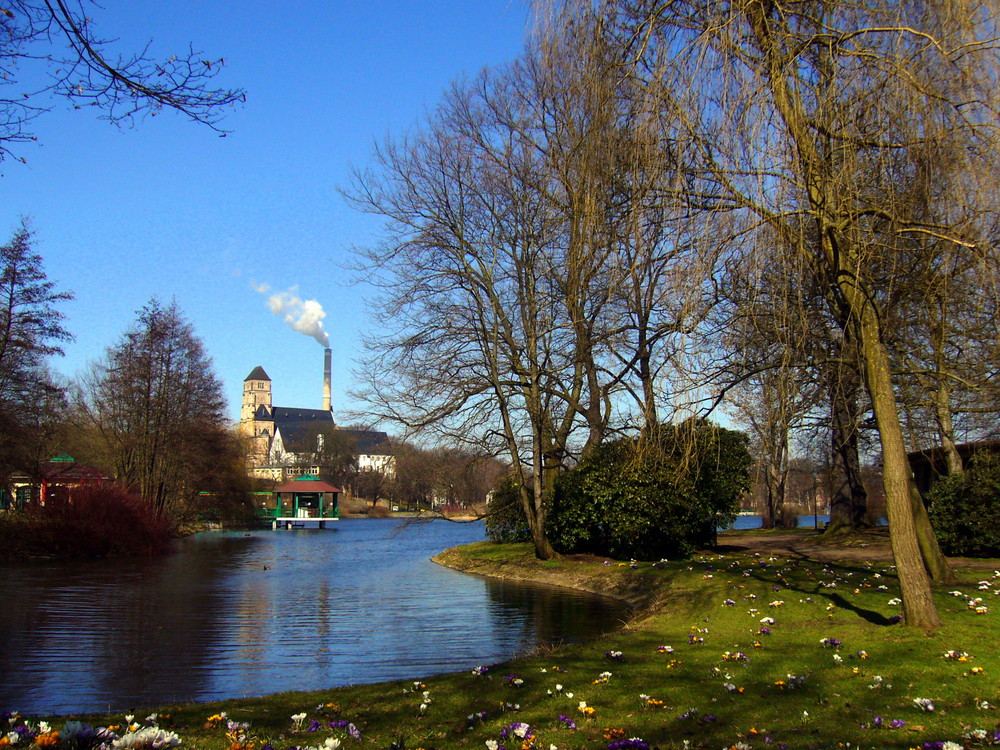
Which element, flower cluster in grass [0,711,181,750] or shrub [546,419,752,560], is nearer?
flower cluster in grass [0,711,181,750]

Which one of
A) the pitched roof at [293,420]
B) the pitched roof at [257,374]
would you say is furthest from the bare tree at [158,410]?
the pitched roof at [257,374]

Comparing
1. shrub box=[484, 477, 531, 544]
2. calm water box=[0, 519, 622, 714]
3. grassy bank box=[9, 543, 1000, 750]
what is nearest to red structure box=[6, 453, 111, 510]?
calm water box=[0, 519, 622, 714]

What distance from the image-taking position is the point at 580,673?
661 cm

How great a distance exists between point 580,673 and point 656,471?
10589mm

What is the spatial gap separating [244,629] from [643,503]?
28.8 feet

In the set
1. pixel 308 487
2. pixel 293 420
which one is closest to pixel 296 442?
pixel 293 420

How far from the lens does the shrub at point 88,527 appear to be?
25.9 metres

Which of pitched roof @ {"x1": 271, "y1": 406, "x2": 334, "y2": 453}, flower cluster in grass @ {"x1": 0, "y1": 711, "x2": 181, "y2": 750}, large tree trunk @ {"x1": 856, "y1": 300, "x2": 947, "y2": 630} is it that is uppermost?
pitched roof @ {"x1": 271, "y1": 406, "x2": 334, "y2": 453}

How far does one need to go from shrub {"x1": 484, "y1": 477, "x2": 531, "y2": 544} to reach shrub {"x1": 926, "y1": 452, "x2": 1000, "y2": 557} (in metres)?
9.87

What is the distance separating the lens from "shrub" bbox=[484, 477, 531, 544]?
21.6 metres

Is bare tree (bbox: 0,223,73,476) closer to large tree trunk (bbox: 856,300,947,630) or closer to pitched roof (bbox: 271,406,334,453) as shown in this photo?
large tree trunk (bbox: 856,300,947,630)

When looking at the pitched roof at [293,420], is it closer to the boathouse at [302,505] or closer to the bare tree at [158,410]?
the boathouse at [302,505]

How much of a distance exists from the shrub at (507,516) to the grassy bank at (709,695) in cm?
1213

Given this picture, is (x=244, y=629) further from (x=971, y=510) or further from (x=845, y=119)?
(x=971, y=510)
